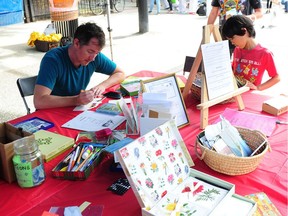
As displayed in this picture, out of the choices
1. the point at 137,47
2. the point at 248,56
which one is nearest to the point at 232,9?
the point at 248,56

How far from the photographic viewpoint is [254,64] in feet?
6.96

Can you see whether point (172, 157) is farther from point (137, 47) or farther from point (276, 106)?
point (137, 47)

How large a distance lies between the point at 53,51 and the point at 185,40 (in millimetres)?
4676

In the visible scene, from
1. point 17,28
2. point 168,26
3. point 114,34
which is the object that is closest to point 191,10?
point 168,26

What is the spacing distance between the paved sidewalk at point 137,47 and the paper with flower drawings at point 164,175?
2572 mm

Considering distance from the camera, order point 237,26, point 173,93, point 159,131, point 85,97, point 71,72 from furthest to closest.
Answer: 1. point 71,72
2. point 237,26
3. point 85,97
4. point 173,93
5. point 159,131

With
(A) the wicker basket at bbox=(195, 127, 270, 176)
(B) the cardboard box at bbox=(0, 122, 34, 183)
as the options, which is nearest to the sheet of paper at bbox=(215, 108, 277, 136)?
(A) the wicker basket at bbox=(195, 127, 270, 176)

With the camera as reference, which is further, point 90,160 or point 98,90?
point 98,90

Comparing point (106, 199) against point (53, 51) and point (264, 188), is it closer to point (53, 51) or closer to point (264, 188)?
point (264, 188)

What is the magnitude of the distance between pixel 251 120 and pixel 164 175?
2.63 feet

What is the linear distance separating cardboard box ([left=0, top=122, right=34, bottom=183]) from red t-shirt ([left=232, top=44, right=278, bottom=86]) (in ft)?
4.76

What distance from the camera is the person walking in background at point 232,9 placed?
3.05 meters

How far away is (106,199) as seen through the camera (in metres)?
1.09

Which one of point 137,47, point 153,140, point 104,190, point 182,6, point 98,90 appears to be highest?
point 182,6
